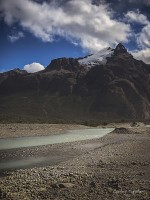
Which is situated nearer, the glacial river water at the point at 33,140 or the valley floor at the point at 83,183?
the valley floor at the point at 83,183

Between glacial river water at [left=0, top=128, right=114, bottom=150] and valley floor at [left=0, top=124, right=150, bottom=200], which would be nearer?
valley floor at [left=0, top=124, right=150, bottom=200]

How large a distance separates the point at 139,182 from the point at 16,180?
733 centimetres

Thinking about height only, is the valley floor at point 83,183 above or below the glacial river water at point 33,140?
below

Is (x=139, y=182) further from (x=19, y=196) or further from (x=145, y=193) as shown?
(x=19, y=196)

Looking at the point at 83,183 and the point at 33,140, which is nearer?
the point at 83,183

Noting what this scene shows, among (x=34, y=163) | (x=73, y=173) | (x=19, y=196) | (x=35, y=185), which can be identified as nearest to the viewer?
(x=19, y=196)

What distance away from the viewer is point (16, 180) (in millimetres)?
19328

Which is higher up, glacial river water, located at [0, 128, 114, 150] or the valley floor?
glacial river water, located at [0, 128, 114, 150]

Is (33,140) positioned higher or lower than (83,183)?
higher

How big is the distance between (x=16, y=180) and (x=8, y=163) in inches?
376

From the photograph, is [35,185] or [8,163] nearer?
[35,185]

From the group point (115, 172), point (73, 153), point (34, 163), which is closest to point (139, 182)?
point (115, 172)

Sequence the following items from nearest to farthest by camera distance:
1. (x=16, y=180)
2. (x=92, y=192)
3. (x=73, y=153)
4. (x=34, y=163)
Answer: (x=92, y=192), (x=16, y=180), (x=34, y=163), (x=73, y=153)

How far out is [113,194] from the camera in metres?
16.0
